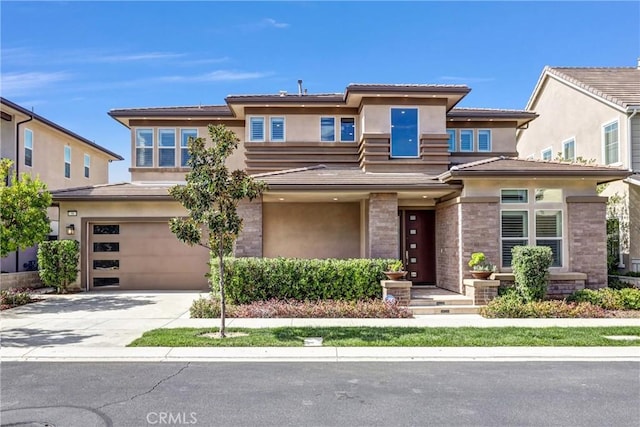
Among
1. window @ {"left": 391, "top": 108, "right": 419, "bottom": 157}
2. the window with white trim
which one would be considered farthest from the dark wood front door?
the window with white trim

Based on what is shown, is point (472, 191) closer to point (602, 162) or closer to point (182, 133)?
point (602, 162)

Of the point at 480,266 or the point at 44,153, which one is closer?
the point at 480,266

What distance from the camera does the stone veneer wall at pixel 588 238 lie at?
43.3ft

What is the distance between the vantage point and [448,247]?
1449 centimetres

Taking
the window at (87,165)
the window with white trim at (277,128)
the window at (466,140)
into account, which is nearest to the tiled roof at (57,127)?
the window at (87,165)

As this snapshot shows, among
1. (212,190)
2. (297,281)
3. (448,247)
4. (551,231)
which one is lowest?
(297,281)

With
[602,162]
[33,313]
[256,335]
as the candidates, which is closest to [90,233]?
[33,313]

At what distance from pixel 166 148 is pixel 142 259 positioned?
447 cm

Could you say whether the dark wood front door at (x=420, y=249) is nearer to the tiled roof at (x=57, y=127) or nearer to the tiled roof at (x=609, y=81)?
the tiled roof at (x=609, y=81)

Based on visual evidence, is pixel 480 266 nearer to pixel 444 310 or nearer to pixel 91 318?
pixel 444 310

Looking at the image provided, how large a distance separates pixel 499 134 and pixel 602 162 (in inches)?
146

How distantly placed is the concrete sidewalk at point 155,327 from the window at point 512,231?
8.58 feet

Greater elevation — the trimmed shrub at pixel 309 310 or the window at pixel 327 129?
the window at pixel 327 129

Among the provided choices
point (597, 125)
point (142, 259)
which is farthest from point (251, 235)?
point (597, 125)
